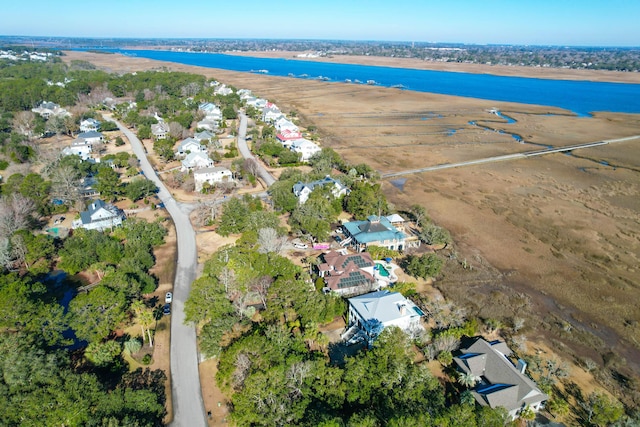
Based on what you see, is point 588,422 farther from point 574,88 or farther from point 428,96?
point 574,88

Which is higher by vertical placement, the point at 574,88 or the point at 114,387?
the point at 574,88

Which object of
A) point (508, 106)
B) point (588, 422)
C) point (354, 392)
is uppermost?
point (508, 106)

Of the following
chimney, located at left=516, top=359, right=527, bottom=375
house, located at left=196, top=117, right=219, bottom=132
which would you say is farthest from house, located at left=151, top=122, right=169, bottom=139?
chimney, located at left=516, top=359, right=527, bottom=375

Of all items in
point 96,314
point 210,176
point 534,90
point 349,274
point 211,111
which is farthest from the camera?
point 534,90

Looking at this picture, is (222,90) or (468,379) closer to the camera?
(468,379)

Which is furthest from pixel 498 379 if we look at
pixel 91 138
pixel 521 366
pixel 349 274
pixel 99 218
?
pixel 91 138

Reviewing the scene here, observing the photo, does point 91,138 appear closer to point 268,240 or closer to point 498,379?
point 268,240

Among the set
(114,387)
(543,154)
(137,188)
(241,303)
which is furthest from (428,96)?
(114,387)
